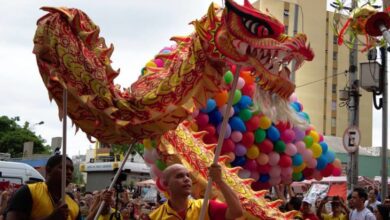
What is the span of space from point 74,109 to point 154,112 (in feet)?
1.88

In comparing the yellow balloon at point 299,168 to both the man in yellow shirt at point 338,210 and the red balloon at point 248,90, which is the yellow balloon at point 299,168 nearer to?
the red balloon at point 248,90

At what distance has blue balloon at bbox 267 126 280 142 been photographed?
6434 mm

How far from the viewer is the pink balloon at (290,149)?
21.7 ft

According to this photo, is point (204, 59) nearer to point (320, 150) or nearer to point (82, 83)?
point (82, 83)

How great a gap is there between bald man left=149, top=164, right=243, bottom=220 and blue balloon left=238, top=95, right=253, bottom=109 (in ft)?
8.18

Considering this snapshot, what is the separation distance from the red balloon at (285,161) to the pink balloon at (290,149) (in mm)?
46

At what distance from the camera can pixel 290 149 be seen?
662 centimetres

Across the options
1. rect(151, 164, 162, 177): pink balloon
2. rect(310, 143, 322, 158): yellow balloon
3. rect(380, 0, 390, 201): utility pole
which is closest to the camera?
rect(151, 164, 162, 177): pink balloon

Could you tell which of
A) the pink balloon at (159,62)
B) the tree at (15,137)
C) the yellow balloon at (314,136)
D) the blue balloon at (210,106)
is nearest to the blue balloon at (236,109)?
the blue balloon at (210,106)

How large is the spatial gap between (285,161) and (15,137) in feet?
116

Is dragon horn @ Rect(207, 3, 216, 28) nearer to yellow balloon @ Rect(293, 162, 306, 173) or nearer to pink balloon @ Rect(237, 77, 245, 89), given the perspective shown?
pink balloon @ Rect(237, 77, 245, 89)

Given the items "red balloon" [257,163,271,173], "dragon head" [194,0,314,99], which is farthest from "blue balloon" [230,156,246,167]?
"dragon head" [194,0,314,99]

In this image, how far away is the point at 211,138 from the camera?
6.21 meters

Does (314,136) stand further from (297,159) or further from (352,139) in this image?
(352,139)
